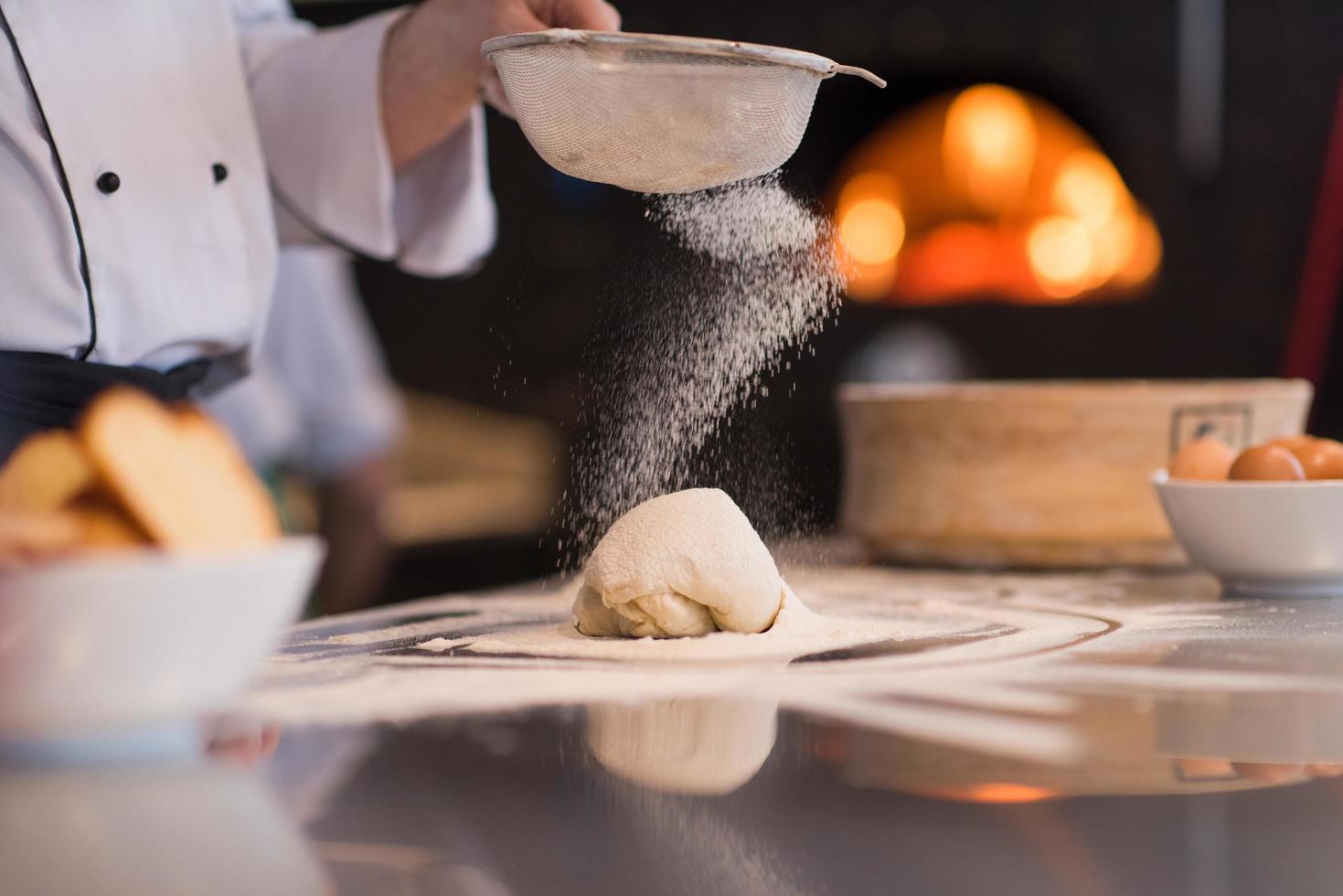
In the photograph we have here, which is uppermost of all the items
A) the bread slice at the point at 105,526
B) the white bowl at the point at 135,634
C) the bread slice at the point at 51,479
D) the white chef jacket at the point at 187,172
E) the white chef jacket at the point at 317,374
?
the white chef jacket at the point at 187,172

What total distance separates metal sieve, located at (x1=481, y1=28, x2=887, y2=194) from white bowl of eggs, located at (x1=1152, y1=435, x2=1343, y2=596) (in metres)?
0.45

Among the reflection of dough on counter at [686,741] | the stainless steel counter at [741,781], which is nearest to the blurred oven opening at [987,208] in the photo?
the stainless steel counter at [741,781]

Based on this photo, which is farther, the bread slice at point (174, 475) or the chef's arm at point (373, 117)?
the chef's arm at point (373, 117)

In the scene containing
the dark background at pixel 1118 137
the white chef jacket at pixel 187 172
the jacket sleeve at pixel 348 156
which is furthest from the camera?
the dark background at pixel 1118 137

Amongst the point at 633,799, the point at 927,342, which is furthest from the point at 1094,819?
the point at 927,342

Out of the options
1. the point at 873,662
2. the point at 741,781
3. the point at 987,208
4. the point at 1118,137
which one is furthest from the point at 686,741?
the point at 987,208

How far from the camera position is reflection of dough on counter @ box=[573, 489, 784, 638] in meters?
1.00

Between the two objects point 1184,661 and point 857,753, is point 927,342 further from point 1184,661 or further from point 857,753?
point 857,753

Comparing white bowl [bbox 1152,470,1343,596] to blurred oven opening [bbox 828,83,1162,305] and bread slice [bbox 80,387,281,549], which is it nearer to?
bread slice [bbox 80,387,281,549]

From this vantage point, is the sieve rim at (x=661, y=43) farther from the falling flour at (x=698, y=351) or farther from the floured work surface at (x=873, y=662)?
the floured work surface at (x=873, y=662)

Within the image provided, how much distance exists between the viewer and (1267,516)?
116 cm

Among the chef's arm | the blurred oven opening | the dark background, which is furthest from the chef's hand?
the blurred oven opening

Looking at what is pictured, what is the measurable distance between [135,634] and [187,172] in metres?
0.82

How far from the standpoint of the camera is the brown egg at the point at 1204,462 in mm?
1240
